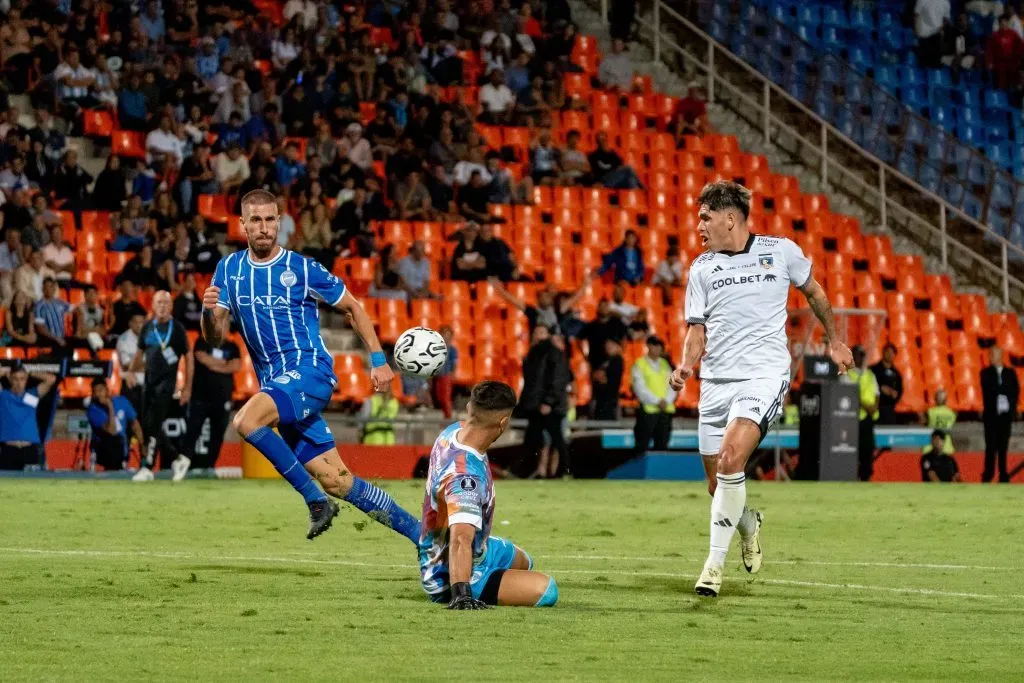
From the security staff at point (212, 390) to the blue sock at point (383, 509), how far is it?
11.1 metres

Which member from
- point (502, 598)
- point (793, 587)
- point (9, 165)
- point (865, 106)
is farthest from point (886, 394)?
point (502, 598)

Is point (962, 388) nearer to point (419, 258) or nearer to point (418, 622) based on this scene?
point (419, 258)

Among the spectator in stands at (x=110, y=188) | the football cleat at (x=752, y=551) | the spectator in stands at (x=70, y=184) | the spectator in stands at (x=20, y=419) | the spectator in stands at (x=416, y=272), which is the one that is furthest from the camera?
the spectator in stands at (x=416, y=272)

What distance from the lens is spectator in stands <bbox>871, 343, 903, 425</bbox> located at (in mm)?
27422

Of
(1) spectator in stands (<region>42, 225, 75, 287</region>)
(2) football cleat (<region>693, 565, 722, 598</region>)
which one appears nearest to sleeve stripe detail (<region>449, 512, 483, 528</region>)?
(2) football cleat (<region>693, 565, 722, 598</region>)

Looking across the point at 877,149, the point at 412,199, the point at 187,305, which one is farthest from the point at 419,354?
the point at 877,149

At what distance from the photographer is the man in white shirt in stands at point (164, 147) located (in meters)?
27.0

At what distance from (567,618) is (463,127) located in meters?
21.6

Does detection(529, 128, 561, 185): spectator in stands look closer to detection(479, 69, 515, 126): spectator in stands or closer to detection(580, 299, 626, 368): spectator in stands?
detection(479, 69, 515, 126): spectator in stands

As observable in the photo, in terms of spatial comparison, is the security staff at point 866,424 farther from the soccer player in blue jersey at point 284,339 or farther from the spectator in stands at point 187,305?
the soccer player in blue jersey at point 284,339

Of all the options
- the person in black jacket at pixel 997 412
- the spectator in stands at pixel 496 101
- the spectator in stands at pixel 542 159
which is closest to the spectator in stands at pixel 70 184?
the spectator in stands at pixel 496 101

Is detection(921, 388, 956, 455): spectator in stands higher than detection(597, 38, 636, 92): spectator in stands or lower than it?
lower

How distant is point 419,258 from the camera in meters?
27.0

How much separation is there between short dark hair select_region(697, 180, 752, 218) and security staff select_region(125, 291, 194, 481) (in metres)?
12.1
